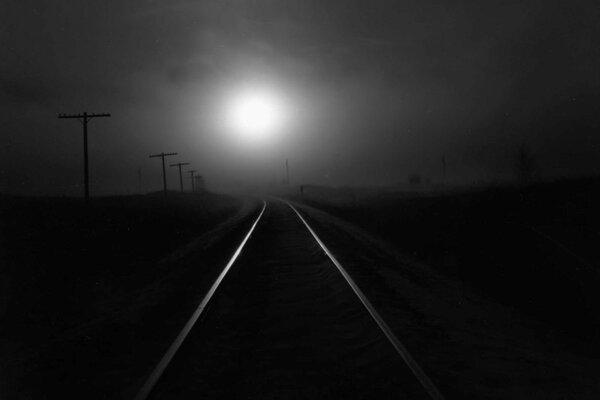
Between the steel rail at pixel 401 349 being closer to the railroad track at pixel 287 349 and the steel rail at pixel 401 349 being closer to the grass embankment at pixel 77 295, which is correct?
the railroad track at pixel 287 349

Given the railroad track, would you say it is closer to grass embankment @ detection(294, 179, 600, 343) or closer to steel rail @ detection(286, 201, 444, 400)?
steel rail @ detection(286, 201, 444, 400)

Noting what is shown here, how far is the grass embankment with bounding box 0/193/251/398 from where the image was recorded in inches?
193

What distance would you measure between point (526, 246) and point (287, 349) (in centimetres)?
985

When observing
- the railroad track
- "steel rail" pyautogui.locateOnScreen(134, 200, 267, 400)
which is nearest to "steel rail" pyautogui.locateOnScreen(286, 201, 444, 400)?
the railroad track

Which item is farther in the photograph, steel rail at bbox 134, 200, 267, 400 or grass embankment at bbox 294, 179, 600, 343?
grass embankment at bbox 294, 179, 600, 343

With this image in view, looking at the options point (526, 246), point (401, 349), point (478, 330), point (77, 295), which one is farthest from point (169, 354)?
point (526, 246)

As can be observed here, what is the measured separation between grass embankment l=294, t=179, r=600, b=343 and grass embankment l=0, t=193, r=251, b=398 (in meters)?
6.25

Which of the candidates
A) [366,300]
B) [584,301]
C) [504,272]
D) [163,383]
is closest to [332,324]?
[366,300]

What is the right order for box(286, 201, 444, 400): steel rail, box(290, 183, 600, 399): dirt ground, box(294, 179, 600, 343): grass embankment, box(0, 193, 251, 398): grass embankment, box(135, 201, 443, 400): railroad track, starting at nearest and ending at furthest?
box(286, 201, 444, 400): steel rail, box(135, 201, 443, 400): railroad track, box(290, 183, 600, 399): dirt ground, box(0, 193, 251, 398): grass embankment, box(294, 179, 600, 343): grass embankment

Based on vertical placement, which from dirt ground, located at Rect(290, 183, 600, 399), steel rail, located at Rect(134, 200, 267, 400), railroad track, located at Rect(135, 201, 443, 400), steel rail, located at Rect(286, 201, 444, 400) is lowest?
dirt ground, located at Rect(290, 183, 600, 399)

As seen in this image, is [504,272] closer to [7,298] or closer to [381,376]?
[381,376]

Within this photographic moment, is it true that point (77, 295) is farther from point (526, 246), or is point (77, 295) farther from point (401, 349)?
point (526, 246)

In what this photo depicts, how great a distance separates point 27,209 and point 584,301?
1939 cm

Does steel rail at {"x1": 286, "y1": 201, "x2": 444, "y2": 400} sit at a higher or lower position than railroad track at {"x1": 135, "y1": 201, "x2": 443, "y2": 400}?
higher
